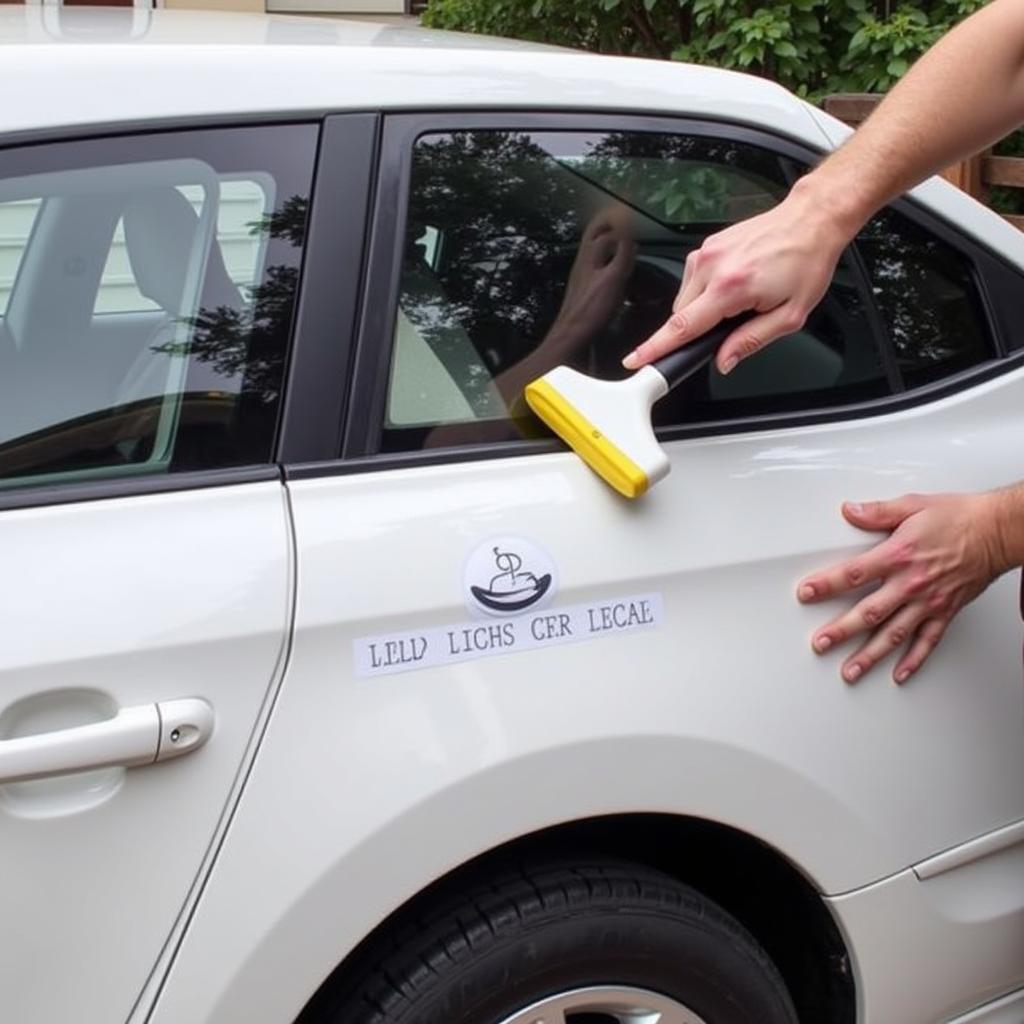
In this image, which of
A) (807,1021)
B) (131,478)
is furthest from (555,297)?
(807,1021)

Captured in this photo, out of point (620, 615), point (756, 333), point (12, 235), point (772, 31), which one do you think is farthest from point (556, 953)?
point (772, 31)

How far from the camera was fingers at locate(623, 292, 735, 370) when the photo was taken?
1.75 metres

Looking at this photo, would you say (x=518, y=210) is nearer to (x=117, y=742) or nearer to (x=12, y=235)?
(x=12, y=235)

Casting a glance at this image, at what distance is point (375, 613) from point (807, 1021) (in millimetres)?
1050

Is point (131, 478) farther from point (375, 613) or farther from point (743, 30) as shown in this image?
point (743, 30)

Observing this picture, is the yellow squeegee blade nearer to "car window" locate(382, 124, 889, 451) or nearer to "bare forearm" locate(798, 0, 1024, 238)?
"car window" locate(382, 124, 889, 451)

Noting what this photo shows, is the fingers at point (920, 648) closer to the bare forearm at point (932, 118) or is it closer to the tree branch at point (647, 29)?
the bare forearm at point (932, 118)

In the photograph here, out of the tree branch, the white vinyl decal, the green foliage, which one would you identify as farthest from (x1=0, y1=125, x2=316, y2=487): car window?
the tree branch

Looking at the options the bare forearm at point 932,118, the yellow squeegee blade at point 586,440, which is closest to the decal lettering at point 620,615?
the yellow squeegee blade at point 586,440

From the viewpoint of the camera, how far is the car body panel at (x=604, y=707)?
155 cm

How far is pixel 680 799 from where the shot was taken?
173 cm

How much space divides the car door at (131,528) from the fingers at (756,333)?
22.1 inches

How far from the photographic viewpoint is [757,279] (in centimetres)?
175

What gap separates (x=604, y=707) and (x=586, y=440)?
0.34 m
